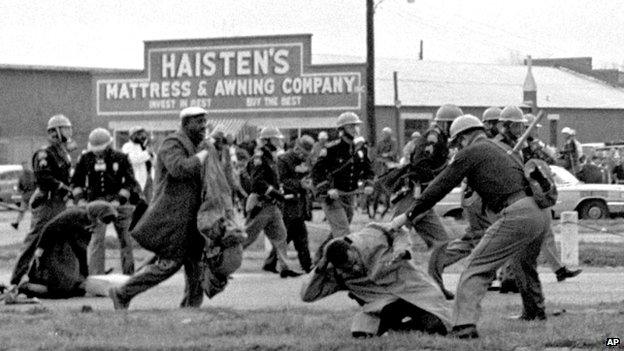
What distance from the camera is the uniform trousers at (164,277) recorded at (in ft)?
42.3

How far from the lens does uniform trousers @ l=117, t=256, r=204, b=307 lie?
42.3ft

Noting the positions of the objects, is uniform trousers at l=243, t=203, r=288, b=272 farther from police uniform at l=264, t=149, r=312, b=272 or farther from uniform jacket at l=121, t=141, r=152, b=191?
uniform jacket at l=121, t=141, r=152, b=191

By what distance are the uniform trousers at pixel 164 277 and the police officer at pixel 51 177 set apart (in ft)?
11.1

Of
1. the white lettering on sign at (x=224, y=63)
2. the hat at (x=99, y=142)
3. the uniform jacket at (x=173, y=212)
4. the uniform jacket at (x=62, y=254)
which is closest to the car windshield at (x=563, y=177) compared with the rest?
the hat at (x=99, y=142)

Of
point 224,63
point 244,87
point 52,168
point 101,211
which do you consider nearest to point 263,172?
point 52,168

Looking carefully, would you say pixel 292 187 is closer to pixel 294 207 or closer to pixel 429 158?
pixel 294 207

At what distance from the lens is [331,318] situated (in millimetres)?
12406

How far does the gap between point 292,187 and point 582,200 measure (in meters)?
12.9

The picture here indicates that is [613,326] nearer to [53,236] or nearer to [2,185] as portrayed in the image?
[53,236]

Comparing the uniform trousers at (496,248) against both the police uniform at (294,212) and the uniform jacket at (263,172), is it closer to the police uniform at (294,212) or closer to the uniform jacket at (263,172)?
the uniform jacket at (263,172)

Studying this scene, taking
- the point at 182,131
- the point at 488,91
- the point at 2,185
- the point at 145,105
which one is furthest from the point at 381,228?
the point at 488,91

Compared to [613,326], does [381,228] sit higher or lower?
higher

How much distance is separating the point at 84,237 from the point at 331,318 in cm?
434

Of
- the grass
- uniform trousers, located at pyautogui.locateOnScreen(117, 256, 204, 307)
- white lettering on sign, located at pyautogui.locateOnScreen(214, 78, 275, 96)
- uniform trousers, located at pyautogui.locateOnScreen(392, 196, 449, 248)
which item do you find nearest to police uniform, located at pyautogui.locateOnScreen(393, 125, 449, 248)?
uniform trousers, located at pyautogui.locateOnScreen(392, 196, 449, 248)
